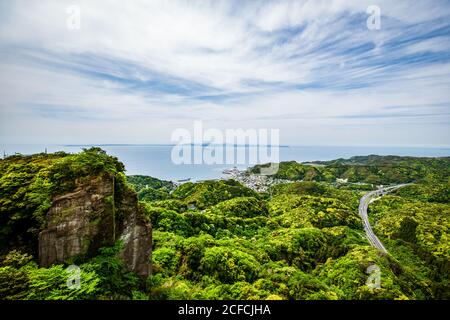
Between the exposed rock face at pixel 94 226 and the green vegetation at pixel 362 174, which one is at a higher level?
the exposed rock face at pixel 94 226

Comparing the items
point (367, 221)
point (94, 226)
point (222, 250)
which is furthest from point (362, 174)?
point (94, 226)

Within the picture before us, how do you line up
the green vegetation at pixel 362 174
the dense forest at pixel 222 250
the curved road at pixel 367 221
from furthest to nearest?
the green vegetation at pixel 362 174 → the curved road at pixel 367 221 → the dense forest at pixel 222 250

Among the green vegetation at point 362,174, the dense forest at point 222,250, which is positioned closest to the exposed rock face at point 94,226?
the dense forest at point 222,250

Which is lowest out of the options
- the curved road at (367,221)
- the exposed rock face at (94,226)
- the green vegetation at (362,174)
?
the curved road at (367,221)

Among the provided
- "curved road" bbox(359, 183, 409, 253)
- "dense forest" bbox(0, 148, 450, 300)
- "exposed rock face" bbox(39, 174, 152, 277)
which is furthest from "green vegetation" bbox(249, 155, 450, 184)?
"exposed rock face" bbox(39, 174, 152, 277)

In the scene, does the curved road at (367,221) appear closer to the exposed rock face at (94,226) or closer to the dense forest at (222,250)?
the dense forest at (222,250)

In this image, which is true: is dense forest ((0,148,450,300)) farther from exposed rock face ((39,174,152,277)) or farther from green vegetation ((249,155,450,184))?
green vegetation ((249,155,450,184))
